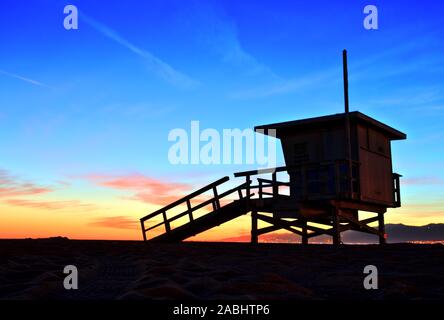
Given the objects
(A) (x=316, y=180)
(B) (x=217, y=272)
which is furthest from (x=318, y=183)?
(B) (x=217, y=272)

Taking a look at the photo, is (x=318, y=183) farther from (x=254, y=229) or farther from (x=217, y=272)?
(x=217, y=272)

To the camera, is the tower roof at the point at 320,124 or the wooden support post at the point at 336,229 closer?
the wooden support post at the point at 336,229

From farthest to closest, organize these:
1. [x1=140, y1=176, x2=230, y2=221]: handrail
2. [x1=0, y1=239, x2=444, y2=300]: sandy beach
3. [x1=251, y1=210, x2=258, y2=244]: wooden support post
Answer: [x1=140, y1=176, x2=230, y2=221]: handrail, [x1=251, y1=210, x2=258, y2=244]: wooden support post, [x1=0, y1=239, x2=444, y2=300]: sandy beach

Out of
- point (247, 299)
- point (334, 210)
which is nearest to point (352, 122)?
point (334, 210)

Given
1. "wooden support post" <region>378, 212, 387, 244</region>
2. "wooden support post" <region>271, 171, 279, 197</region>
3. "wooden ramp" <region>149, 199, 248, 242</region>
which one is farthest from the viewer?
"wooden support post" <region>378, 212, 387, 244</region>

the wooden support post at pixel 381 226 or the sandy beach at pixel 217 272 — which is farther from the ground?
the wooden support post at pixel 381 226

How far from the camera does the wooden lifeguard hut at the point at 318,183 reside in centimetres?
2128

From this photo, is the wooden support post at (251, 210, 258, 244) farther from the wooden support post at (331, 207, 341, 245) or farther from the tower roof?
the tower roof

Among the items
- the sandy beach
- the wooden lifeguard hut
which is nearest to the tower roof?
the wooden lifeguard hut

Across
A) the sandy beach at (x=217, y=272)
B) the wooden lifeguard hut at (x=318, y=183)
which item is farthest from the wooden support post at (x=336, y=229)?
the sandy beach at (x=217, y=272)

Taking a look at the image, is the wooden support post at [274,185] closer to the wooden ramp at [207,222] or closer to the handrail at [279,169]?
the handrail at [279,169]

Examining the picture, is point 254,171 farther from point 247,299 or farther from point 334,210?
point 247,299

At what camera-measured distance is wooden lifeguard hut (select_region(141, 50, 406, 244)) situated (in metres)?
21.3
